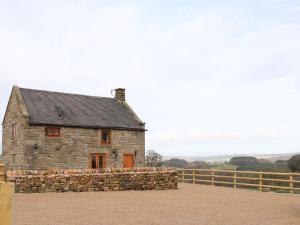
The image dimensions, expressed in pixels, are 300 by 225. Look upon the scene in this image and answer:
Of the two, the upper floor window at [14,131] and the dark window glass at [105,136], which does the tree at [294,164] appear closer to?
the dark window glass at [105,136]

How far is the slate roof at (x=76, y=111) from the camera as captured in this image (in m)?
28.3

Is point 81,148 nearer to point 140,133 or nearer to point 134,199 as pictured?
point 140,133

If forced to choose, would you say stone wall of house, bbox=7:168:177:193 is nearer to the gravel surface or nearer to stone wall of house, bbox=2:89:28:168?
the gravel surface

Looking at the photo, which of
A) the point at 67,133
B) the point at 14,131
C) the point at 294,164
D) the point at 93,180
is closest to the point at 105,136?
the point at 67,133

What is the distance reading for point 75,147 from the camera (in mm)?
28672

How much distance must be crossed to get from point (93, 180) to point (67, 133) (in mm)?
9227

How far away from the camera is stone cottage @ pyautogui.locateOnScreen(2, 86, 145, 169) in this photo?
89.3 ft

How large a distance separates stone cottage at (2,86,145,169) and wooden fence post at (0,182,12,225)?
24.2 m

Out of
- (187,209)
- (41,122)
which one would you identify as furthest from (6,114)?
(187,209)

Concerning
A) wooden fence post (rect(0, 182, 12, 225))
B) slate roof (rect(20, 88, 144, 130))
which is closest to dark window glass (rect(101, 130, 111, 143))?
slate roof (rect(20, 88, 144, 130))

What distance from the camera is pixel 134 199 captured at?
54.4 feet

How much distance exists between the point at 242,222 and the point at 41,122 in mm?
19266

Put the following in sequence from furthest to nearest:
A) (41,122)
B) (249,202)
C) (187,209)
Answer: (41,122)
(249,202)
(187,209)

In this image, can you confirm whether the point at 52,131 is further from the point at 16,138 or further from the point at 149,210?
the point at 149,210
